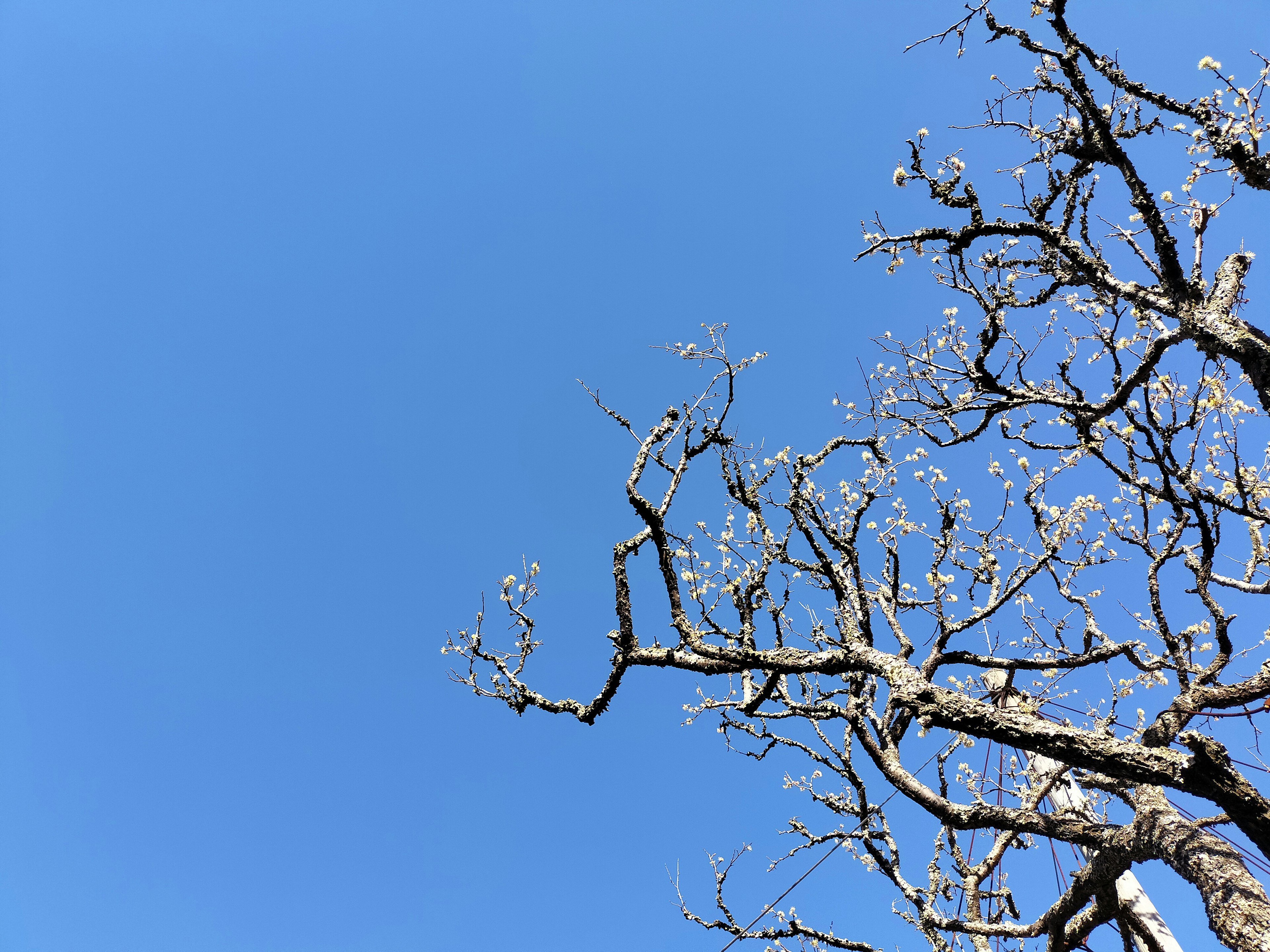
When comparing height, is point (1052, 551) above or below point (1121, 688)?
above

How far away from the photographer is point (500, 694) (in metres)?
6.07

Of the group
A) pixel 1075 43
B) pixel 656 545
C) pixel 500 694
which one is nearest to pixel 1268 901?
pixel 656 545

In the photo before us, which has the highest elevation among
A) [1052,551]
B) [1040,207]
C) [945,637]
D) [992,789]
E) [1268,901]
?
[1040,207]

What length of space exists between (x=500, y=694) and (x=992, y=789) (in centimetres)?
732

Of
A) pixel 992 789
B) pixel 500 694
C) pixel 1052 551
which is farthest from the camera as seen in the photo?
pixel 992 789

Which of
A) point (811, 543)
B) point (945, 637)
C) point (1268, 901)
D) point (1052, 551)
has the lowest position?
point (1268, 901)

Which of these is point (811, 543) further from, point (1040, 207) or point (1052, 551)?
point (1040, 207)

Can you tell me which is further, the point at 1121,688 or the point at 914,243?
the point at 1121,688

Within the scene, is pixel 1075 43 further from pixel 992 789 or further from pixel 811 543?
pixel 992 789

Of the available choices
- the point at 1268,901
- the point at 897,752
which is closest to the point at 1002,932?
the point at 897,752

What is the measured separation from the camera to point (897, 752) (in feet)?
18.6

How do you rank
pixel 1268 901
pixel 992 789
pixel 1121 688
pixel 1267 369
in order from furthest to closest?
pixel 992 789 < pixel 1121 688 < pixel 1267 369 < pixel 1268 901

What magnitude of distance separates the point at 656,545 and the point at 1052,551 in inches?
198

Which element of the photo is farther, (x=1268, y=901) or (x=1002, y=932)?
(x=1002, y=932)
